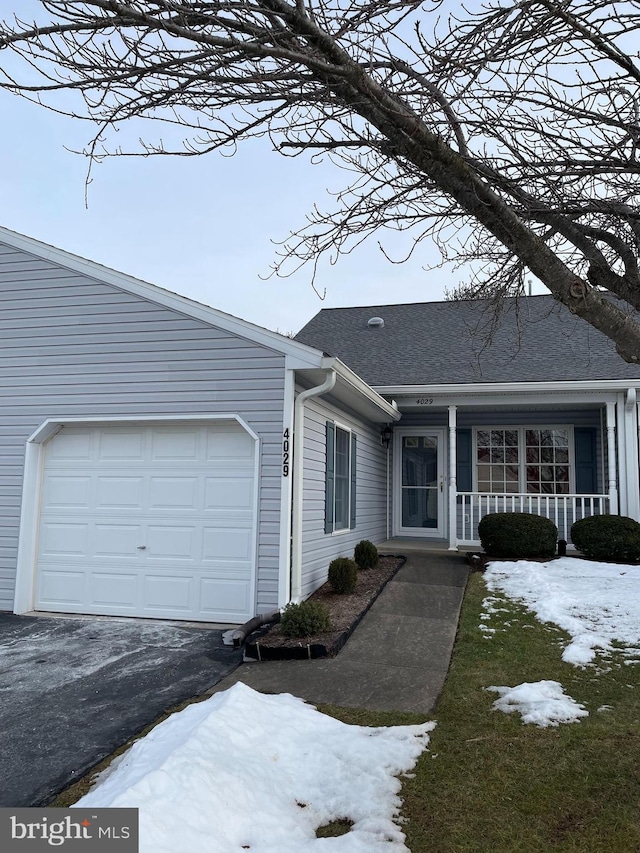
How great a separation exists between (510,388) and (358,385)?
3.61m

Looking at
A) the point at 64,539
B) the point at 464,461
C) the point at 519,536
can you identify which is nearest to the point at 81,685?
the point at 64,539

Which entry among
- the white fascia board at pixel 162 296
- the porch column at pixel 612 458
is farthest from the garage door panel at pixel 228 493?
the porch column at pixel 612 458

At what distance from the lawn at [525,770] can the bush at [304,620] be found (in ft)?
4.40

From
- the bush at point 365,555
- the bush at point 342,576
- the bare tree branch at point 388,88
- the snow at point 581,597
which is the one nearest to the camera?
the bare tree branch at point 388,88

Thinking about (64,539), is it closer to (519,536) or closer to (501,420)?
(519,536)

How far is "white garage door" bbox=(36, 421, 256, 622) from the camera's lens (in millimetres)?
6699

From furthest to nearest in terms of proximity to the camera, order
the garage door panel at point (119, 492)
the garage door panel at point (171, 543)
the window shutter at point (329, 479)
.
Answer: the window shutter at point (329, 479) < the garage door panel at point (119, 492) < the garage door panel at point (171, 543)

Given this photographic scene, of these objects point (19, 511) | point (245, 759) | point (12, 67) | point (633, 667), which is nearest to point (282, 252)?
point (12, 67)

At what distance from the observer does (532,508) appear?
433 inches

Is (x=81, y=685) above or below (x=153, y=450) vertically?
below

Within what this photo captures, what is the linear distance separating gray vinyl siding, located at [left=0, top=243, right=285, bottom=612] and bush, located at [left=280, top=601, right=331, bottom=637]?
62 cm

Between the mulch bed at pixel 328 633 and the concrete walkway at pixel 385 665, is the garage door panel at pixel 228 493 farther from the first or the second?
the concrete walkway at pixel 385 665

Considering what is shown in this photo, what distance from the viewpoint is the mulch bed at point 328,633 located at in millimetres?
5363

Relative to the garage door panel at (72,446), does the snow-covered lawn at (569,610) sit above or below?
below
